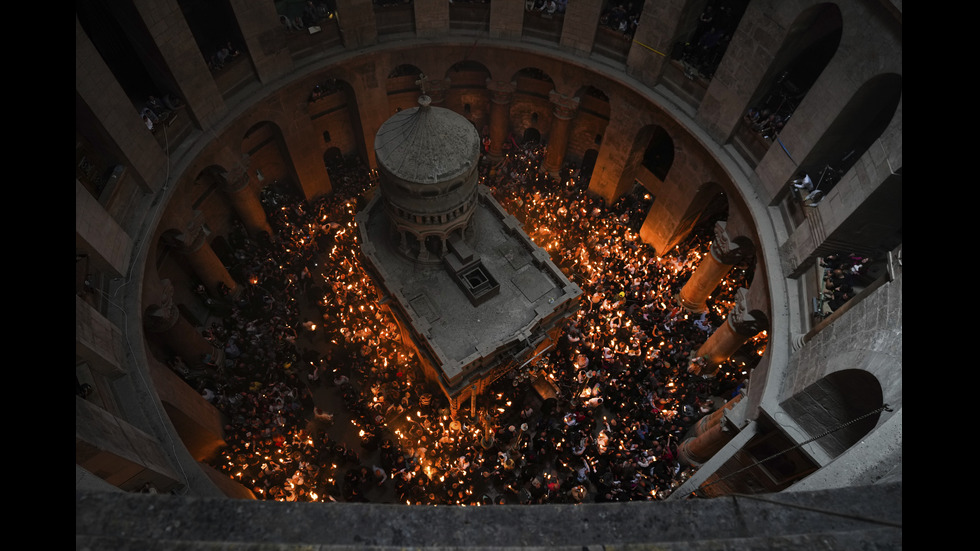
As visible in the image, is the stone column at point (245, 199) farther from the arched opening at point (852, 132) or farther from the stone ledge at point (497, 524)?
the arched opening at point (852, 132)

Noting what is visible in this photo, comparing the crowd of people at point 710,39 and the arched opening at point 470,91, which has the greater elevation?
the arched opening at point 470,91

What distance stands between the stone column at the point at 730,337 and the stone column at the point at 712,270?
5.94ft

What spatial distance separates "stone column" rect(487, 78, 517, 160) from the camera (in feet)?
77.2

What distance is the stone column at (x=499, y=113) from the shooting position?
77.2 feet

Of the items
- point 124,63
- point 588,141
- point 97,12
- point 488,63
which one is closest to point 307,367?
point 124,63

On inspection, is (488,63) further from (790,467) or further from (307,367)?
(790,467)

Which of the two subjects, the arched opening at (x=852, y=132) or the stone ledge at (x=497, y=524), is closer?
the stone ledge at (x=497, y=524)

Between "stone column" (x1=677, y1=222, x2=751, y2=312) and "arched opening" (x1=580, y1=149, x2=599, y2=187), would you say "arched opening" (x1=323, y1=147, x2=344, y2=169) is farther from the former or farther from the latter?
"stone column" (x1=677, y1=222, x2=751, y2=312)

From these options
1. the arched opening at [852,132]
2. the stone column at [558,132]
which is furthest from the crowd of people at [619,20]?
the arched opening at [852,132]

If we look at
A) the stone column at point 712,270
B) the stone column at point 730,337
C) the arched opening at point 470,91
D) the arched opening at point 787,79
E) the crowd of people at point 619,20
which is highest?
the arched opening at point 470,91

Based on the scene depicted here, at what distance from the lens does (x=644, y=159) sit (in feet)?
79.0

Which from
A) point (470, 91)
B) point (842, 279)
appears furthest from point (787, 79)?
point (470, 91)

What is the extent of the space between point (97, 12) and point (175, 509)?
17.3m

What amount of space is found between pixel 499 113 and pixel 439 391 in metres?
13.5
